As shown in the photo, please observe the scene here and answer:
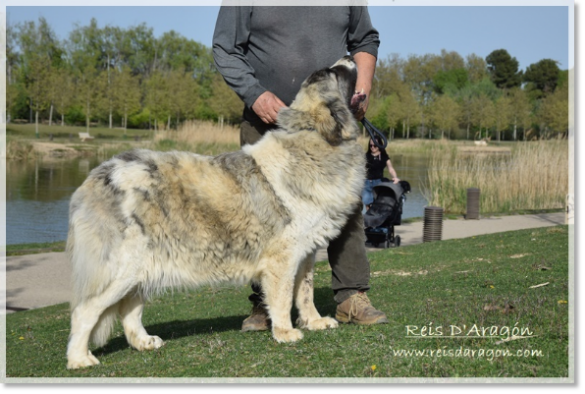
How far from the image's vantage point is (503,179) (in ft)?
66.8

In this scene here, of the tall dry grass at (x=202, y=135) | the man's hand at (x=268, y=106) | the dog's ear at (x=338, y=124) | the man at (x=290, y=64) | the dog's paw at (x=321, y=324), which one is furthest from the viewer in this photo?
the tall dry grass at (x=202, y=135)

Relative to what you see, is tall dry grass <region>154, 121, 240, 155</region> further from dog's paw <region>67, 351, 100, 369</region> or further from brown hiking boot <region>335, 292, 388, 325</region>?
dog's paw <region>67, 351, 100, 369</region>

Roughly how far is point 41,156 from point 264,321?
36.9 m

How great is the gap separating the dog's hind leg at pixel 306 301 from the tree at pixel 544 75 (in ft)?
244

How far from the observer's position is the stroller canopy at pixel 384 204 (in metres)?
12.6

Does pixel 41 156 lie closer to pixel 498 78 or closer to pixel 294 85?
pixel 294 85

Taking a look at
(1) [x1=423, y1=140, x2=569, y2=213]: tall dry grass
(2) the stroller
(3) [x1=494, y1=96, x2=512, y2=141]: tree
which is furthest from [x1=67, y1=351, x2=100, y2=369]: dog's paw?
(3) [x1=494, y1=96, x2=512, y2=141]: tree

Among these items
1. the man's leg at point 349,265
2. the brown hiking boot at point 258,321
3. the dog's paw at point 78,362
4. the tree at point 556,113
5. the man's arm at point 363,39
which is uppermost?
the tree at point 556,113

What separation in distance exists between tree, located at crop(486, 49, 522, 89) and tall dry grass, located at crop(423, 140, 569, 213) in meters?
69.1

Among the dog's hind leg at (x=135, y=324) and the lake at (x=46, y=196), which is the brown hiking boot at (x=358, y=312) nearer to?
the dog's hind leg at (x=135, y=324)

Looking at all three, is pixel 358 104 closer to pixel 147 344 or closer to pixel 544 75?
pixel 147 344

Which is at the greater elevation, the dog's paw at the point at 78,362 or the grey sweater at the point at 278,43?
the grey sweater at the point at 278,43

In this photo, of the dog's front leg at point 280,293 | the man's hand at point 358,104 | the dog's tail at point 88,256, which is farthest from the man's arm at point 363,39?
the dog's tail at point 88,256

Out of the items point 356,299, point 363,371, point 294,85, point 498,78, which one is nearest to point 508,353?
point 363,371
